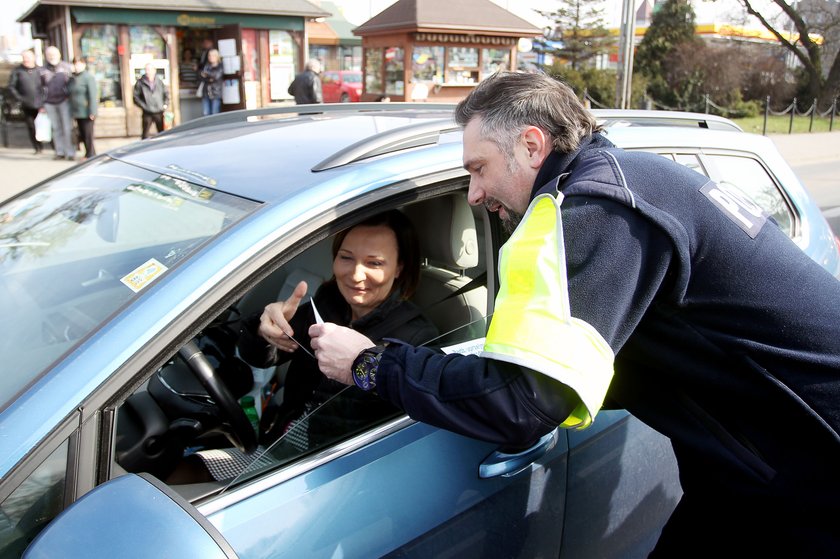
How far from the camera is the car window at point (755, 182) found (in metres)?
2.77

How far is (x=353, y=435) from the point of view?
170 centimetres

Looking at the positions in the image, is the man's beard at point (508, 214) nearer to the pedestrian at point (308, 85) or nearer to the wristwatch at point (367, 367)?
the wristwatch at point (367, 367)

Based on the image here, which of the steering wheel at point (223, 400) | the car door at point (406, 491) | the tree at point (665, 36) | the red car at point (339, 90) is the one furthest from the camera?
the tree at point (665, 36)

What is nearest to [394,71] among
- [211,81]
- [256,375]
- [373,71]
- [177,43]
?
[373,71]

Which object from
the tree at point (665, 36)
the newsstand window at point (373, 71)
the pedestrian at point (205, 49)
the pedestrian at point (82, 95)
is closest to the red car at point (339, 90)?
the pedestrian at point (205, 49)

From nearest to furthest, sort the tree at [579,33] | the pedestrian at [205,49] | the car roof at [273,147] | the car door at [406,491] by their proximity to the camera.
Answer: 1. the car door at [406,491]
2. the car roof at [273,147]
3. the pedestrian at [205,49]
4. the tree at [579,33]

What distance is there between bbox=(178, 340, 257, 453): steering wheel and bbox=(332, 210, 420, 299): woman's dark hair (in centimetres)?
56

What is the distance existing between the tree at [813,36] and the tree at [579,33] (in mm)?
7327

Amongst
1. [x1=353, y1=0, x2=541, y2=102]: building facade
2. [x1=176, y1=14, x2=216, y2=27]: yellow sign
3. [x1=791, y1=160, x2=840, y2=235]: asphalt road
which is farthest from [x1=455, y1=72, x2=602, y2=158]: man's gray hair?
[x1=176, y1=14, x2=216, y2=27]: yellow sign

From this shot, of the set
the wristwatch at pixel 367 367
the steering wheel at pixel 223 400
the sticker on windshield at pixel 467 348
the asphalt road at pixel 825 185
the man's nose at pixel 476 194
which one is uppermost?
the man's nose at pixel 476 194

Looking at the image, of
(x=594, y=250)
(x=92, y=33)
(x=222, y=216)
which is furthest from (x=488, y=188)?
(x=92, y=33)

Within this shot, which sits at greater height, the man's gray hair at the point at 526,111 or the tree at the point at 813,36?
the tree at the point at 813,36

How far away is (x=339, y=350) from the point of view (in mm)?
1659

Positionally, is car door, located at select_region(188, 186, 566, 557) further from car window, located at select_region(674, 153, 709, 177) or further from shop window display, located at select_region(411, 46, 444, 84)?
shop window display, located at select_region(411, 46, 444, 84)
